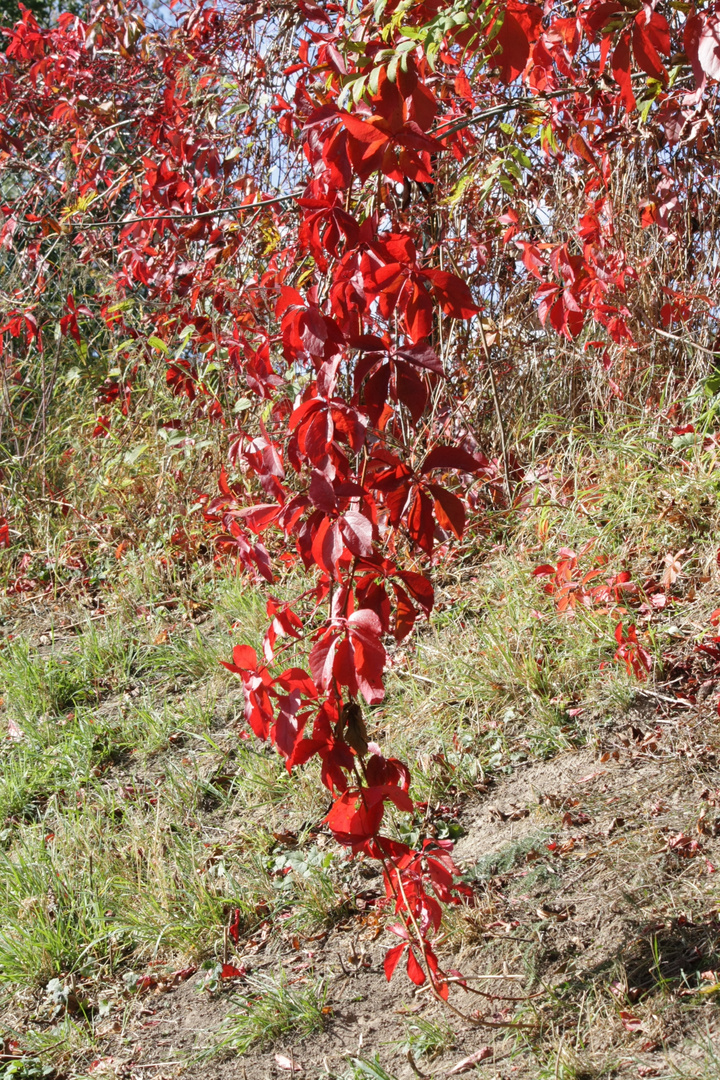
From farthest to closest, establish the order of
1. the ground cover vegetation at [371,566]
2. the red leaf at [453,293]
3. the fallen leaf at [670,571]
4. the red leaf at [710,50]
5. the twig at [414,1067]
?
the fallen leaf at [670,571] → the twig at [414,1067] → the ground cover vegetation at [371,566] → the red leaf at [453,293] → the red leaf at [710,50]

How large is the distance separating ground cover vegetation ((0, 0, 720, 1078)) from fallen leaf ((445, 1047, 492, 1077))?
0.01 m

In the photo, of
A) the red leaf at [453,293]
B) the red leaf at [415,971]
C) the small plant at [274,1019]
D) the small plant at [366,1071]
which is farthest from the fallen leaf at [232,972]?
the red leaf at [453,293]

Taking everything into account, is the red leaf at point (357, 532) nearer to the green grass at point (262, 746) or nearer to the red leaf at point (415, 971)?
the red leaf at point (415, 971)

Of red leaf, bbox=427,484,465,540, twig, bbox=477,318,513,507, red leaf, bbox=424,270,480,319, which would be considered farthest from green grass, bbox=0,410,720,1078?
red leaf, bbox=424,270,480,319

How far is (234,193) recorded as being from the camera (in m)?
4.44

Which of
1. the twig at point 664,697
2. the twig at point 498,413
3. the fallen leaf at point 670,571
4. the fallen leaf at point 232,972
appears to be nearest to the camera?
the fallen leaf at point 232,972

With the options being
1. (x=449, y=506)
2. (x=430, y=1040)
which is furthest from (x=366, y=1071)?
(x=449, y=506)

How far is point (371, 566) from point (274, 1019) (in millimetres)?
1088

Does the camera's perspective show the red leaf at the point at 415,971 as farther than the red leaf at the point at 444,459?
Yes

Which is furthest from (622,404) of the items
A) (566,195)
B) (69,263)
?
(69,263)

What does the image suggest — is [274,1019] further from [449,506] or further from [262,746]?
[449,506]

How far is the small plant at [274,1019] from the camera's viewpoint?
1.96 meters

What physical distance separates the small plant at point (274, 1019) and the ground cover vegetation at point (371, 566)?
0.04 ft

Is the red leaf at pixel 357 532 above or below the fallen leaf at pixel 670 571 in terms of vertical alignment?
above
